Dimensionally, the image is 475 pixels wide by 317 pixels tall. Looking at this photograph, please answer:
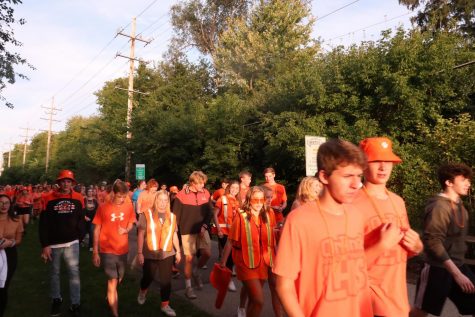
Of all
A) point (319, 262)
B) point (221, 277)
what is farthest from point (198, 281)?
point (319, 262)

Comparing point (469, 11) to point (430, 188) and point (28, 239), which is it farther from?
point (28, 239)

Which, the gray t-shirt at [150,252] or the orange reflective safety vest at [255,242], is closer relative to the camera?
the orange reflective safety vest at [255,242]

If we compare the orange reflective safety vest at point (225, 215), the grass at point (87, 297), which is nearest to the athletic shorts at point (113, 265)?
the grass at point (87, 297)

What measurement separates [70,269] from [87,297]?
50.4 inches

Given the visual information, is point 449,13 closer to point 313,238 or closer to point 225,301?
point 225,301

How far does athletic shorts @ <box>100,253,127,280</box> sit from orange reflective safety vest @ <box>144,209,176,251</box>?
46 cm

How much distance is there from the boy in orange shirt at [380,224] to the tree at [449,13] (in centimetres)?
1824

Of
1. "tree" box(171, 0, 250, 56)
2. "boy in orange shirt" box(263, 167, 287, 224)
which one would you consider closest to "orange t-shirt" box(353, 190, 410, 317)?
"boy in orange shirt" box(263, 167, 287, 224)

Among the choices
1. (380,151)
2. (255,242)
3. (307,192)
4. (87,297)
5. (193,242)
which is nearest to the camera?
(380,151)

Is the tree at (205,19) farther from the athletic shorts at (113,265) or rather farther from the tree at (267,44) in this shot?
the athletic shorts at (113,265)

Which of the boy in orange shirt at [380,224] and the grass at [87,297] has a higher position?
the boy in orange shirt at [380,224]

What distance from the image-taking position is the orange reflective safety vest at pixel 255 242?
4809 millimetres

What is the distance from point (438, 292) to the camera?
3.91 metres

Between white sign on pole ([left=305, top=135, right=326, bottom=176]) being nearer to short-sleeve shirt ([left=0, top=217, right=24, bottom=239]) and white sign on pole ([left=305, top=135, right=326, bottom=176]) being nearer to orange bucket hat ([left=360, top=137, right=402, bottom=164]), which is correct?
short-sleeve shirt ([left=0, top=217, right=24, bottom=239])
